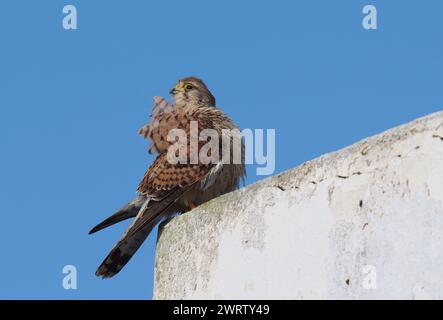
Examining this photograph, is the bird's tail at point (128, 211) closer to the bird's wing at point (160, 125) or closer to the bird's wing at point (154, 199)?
the bird's wing at point (154, 199)

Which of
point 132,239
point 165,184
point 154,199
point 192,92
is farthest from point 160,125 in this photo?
point 192,92

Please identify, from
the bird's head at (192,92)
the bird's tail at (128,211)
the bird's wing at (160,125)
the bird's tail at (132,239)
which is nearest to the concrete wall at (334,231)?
the bird's tail at (132,239)

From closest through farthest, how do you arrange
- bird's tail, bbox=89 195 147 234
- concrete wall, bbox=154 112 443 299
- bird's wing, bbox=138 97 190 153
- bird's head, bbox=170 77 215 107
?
concrete wall, bbox=154 112 443 299
bird's tail, bbox=89 195 147 234
bird's wing, bbox=138 97 190 153
bird's head, bbox=170 77 215 107

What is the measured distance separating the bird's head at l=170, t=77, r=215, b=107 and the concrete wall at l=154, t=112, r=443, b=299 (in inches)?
112

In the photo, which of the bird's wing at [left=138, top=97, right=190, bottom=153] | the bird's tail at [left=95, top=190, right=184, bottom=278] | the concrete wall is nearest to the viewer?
the concrete wall

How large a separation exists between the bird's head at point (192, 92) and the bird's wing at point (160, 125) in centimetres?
107

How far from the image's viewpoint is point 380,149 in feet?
13.4

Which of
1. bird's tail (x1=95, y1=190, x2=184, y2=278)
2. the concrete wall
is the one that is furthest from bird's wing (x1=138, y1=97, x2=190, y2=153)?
the concrete wall

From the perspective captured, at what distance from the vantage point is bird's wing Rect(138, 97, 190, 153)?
6.54 metres

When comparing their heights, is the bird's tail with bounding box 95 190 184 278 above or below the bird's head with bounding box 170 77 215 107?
below

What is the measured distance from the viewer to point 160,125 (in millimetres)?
6559

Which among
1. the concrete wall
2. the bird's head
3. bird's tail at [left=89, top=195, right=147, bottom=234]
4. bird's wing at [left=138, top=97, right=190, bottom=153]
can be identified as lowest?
the concrete wall

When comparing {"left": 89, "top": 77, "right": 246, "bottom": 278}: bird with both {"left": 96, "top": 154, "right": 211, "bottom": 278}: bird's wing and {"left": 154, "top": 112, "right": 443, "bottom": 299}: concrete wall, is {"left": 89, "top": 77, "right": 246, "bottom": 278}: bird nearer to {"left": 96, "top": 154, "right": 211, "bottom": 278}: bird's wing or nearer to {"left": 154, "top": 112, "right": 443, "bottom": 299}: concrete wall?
{"left": 96, "top": 154, "right": 211, "bottom": 278}: bird's wing
